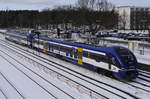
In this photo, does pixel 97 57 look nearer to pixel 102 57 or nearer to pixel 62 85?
pixel 102 57

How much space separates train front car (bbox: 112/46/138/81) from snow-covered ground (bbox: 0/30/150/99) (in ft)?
2.31

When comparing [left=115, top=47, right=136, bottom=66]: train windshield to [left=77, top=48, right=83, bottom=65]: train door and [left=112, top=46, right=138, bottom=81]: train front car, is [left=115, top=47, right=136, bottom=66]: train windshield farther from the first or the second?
[left=77, top=48, right=83, bottom=65]: train door

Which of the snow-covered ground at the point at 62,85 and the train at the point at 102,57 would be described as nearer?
the snow-covered ground at the point at 62,85

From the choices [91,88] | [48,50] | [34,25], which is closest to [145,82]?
[91,88]

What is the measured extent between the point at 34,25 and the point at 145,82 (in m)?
126

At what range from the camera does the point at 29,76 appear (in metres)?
31.6

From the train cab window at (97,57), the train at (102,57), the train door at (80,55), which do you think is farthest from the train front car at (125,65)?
the train door at (80,55)

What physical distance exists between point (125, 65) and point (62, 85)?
5.89 m

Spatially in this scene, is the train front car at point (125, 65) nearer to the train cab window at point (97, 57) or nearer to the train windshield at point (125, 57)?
the train windshield at point (125, 57)

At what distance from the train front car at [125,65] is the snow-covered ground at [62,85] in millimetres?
705

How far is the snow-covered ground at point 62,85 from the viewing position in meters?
23.8

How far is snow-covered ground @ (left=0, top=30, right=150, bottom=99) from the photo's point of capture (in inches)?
938

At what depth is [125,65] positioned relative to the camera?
2762 centimetres

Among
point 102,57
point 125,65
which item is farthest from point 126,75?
point 102,57
